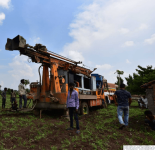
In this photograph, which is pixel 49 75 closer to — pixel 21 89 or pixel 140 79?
pixel 21 89

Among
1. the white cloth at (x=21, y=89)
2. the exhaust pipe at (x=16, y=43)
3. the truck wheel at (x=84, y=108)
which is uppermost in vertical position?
the exhaust pipe at (x=16, y=43)

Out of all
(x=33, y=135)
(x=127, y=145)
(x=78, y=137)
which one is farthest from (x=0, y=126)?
(x=127, y=145)

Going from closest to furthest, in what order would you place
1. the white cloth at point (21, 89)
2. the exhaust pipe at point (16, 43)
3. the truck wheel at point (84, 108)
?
the exhaust pipe at point (16, 43), the white cloth at point (21, 89), the truck wheel at point (84, 108)

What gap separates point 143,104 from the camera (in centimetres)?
1358

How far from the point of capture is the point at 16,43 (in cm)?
713

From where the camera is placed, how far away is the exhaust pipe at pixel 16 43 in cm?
703

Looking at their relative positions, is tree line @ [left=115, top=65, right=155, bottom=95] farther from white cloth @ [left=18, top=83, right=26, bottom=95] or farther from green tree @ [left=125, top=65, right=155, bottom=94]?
white cloth @ [left=18, top=83, right=26, bottom=95]

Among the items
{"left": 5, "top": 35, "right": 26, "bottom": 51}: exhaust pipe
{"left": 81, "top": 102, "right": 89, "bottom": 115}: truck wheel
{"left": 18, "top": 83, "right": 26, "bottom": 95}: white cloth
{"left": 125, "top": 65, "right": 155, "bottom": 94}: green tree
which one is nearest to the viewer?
{"left": 5, "top": 35, "right": 26, "bottom": 51}: exhaust pipe

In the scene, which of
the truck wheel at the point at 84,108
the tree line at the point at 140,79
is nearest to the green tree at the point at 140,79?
the tree line at the point at 140,79

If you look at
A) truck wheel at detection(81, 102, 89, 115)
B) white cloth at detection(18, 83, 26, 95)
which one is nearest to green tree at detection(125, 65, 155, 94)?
truck wheel at detection(81, 102, 89, 115)

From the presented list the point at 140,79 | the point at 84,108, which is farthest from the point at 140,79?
the point at 84,108

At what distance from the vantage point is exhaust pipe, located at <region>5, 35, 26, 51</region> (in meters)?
7.03

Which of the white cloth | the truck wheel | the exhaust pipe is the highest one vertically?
the exhaust pipe

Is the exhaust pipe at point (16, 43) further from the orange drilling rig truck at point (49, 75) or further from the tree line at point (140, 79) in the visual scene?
the tree line at point (140, 79)
